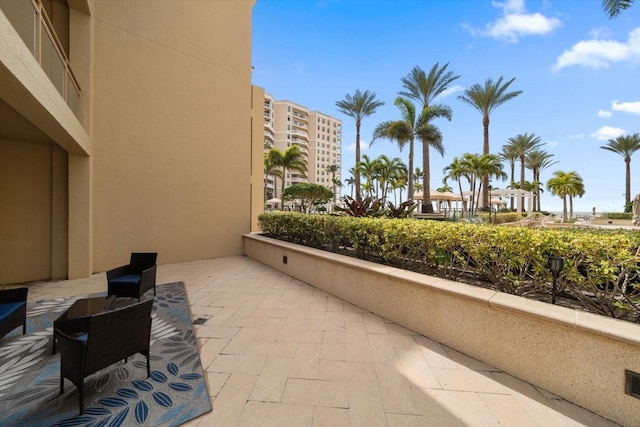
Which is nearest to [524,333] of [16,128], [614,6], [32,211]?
[614,6]

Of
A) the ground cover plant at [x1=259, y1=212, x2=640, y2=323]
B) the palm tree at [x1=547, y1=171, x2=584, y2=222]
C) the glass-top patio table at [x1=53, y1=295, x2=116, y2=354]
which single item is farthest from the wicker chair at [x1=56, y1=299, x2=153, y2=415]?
A: the palm tree at [x1=547, y1=171, x2=584, y2=222]

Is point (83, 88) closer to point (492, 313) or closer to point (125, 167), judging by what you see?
point (125, 167)

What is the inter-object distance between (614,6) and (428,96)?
515 inches

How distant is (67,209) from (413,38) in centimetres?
1205

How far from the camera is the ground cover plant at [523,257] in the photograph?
235cm

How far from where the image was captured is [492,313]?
2713mm

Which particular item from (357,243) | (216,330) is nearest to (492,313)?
(357,243)

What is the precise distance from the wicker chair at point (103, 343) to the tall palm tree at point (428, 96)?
60.4 ft

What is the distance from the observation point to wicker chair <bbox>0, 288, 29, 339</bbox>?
291cm

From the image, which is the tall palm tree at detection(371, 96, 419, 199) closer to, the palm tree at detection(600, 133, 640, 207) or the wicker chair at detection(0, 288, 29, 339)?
the wicker chair at detection(0, 288, 29, 339)

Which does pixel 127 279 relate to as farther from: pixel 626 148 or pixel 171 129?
pixel 626 148

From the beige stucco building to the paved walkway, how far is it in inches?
167

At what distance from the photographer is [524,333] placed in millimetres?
2486

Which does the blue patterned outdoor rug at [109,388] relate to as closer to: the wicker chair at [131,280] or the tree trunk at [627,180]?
the wicker chair at [131,280]
